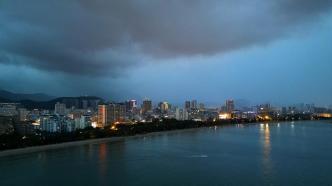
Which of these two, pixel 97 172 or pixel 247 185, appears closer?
pixel 247 185

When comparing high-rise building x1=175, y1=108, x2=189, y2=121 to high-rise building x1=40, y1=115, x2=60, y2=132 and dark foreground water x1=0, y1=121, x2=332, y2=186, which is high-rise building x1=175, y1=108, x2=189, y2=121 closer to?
high-rise building x1=40, y1=115, x2=60, y2=132

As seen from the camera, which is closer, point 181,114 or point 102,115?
point 102,115

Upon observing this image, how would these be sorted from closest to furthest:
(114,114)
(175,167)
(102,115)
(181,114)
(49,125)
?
(175,167)
(49,125)
(102,115)
(114,114)
(181,114)

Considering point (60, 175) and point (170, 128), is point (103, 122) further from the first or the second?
point (60, 175)

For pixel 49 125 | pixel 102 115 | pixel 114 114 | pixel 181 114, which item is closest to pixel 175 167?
pixel 49 125

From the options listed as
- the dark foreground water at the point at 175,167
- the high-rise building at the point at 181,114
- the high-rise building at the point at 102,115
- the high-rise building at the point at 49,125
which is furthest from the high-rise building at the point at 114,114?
the dark foreground water at the point at 175,167

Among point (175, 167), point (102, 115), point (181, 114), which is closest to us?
point (175, 167)

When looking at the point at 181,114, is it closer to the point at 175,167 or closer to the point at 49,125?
the point at 49,125

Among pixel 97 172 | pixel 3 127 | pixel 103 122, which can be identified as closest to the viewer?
pixel 97 172

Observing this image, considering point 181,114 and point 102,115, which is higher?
point 181,114

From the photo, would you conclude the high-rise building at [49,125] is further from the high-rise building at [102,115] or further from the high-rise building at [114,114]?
the high-rise building at [114,114]

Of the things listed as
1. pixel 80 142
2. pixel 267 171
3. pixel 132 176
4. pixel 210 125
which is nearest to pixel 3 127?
pixel 80 142
